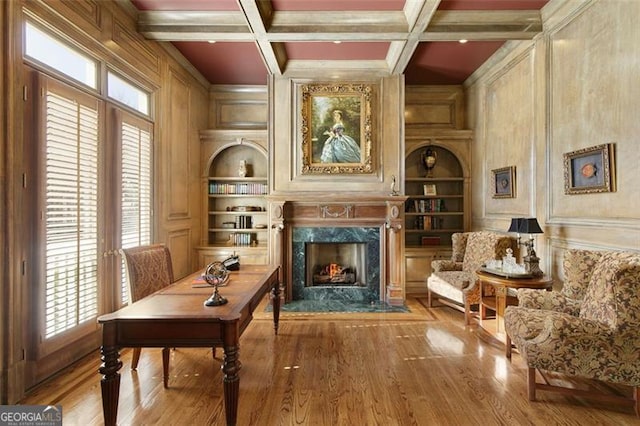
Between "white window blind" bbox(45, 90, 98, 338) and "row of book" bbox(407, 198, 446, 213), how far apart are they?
14.3 ft

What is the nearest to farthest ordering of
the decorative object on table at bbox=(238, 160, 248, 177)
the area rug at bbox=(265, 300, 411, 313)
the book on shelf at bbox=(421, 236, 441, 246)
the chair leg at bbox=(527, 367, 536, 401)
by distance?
the chair leg at bbox=(527, 367, 536, 401), the area rug at bbox=(265, 300, 411, 313), the book on shelf at bbox=(421, 236, 441, 246), the decorative object on table at bbox=(238, 160, 248, 177)

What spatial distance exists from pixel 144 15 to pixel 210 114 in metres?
2.13

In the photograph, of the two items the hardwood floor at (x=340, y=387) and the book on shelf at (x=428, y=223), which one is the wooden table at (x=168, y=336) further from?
the book on shelf at (x=428, y=223)

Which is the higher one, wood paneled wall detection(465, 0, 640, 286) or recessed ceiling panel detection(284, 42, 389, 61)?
recessed ceiling panel detection(284, 42, 389, 61)

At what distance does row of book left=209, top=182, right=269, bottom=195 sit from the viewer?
18.2 ft

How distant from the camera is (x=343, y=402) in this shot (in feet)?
7.63

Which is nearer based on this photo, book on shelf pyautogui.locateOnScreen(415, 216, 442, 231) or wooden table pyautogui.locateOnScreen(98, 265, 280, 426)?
wooden table pyautogui.locateOnScreen(98, 265, 280, 426)

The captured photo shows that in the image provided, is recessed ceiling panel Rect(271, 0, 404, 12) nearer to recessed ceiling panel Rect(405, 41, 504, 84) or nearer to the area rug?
recessed ceiling panel Rect(405, 41, 504, 84)

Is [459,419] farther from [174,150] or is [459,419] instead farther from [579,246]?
[174,150]

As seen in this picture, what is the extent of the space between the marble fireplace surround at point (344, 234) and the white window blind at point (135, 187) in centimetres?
158

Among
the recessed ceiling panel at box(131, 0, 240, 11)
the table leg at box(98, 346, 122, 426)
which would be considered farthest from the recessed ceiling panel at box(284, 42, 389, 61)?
the table leg at box(98, 346, 122, 426)

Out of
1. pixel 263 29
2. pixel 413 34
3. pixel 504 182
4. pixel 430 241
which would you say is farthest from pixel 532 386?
pixel 263 29

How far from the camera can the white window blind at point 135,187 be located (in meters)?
3.50

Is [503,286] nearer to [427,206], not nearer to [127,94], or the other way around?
[427,206]
